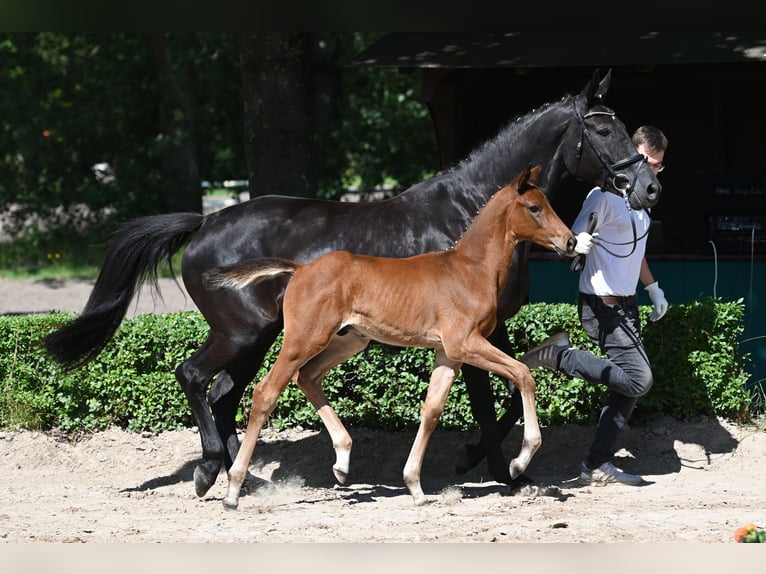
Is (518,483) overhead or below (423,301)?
below

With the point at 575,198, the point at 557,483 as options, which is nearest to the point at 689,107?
the point at 575,198

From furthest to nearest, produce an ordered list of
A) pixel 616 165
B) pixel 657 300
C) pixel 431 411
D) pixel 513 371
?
pixel 657 300 < pixel 616 165 < pixel 431 411 < pixel 513 371

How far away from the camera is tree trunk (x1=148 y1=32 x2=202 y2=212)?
53.9 feet

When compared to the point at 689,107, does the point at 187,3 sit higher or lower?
higher

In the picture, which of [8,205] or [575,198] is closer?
[575,198]

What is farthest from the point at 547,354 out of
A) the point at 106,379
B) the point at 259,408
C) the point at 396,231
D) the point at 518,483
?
the point at 106,379

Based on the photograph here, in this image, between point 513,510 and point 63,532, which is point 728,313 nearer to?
point 513,510

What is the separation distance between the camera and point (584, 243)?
5488 mm

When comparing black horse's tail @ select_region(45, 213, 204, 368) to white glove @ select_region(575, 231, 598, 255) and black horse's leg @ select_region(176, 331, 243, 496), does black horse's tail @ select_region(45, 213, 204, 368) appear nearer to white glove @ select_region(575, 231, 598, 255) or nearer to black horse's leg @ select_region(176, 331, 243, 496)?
black horse's leg @ select_region(176, 331, 243, 496)

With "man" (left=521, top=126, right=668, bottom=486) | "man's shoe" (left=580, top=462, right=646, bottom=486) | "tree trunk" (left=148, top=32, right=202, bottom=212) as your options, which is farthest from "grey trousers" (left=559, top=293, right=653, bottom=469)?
"tree trunk" (left=148, top=32, right=202, bottom=212)

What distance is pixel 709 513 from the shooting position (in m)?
5.38

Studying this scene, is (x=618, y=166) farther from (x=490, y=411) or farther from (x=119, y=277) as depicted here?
(x=119, y=277)

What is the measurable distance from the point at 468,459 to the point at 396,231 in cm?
145

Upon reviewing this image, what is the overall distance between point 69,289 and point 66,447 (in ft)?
26.5
